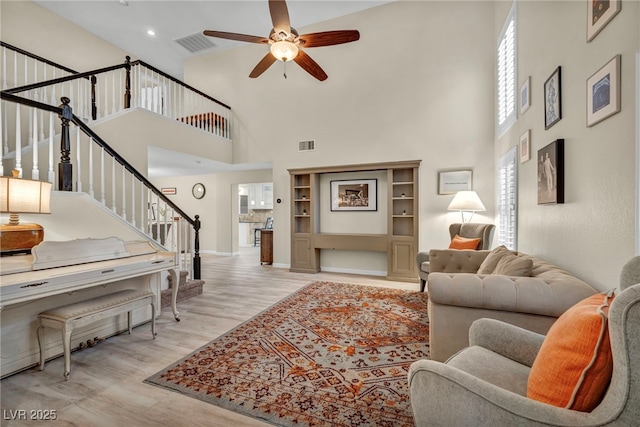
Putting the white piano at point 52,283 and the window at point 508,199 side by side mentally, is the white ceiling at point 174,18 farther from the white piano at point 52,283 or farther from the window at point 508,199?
the window at point 508,199

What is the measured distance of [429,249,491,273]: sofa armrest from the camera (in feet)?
10.6

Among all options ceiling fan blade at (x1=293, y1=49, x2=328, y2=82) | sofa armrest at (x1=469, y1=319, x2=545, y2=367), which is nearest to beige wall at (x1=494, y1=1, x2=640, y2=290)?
sofa armrest at (x1=469, y1=319, x2=545, y2=367)

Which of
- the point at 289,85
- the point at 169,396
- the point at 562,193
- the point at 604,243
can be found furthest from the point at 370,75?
the point at 169,396

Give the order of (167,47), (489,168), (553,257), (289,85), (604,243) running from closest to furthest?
1. (604,243)
2. (553,257)
3. (489,168)
4. (289,85)
5. (167,47)

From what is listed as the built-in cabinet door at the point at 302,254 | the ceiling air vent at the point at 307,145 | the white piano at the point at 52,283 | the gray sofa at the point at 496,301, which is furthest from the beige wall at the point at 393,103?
the white piano at the point at 52,283

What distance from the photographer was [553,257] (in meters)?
2.38

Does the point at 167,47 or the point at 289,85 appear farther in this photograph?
the point at 167,47

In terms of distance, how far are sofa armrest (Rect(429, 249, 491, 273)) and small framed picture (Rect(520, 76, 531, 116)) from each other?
166 centimetres

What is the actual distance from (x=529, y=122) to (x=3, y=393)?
5.00 metres

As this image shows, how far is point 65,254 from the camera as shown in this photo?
7.58 ft

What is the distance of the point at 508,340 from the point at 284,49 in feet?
10.3

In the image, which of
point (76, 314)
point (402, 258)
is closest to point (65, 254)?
point (76, 314)

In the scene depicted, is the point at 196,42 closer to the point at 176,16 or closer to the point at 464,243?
the point at 176,16

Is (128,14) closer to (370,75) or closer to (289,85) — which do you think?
(289,85)
